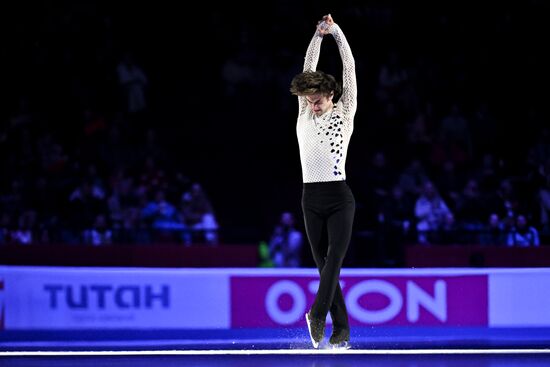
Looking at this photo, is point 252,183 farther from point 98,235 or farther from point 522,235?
point 522,235

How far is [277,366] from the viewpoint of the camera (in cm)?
608

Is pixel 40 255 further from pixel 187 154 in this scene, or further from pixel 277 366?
pixel 277 366

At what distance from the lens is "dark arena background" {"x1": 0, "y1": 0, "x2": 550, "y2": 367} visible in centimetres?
856

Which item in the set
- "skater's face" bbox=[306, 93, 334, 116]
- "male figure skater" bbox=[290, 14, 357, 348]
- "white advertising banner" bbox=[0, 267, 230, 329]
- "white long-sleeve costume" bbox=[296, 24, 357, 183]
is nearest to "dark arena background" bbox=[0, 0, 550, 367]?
"white advertising banner" bbox=[0, 267, 230, 329]

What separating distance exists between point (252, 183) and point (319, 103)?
706cm

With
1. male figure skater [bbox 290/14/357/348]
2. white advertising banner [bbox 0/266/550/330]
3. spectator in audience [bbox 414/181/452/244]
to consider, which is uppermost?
male figure skater [bbox 290/14/357/348]

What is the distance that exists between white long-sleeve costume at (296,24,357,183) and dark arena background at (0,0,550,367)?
4.31ft

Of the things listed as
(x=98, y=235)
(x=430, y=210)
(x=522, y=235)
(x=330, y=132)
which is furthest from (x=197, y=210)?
(x=330, y=132)

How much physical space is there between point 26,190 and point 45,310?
3.76 meters

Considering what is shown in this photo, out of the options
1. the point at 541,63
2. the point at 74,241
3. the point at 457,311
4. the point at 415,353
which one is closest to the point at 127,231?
the point at 74,241

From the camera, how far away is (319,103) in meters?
6.23

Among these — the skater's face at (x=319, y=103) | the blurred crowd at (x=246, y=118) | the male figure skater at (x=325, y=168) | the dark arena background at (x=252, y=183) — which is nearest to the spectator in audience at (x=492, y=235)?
the dark arena background at (x=252, y=183)

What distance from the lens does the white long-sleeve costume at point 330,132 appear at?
6.23m

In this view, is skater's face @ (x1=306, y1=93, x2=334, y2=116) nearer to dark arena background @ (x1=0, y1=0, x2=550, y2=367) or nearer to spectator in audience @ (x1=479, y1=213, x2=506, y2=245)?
dark arena background @ (x1=0, y1=0, x2=550, y2=367)
